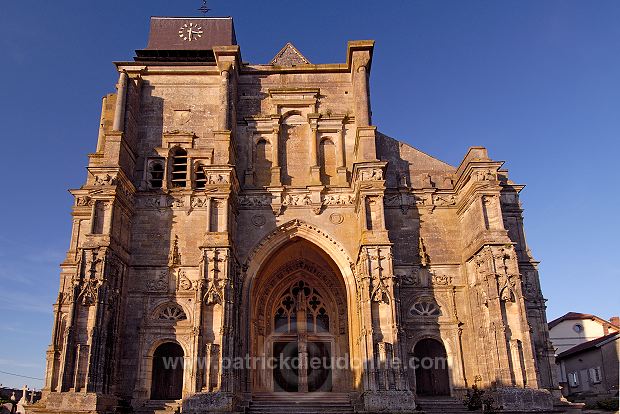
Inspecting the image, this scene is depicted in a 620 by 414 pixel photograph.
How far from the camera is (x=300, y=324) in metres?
20.6

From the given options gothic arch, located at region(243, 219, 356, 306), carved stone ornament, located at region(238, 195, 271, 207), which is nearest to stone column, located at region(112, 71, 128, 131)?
carved stone ornament, located at region(238, 195, 271, 207)

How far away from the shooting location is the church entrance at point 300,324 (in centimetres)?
1975

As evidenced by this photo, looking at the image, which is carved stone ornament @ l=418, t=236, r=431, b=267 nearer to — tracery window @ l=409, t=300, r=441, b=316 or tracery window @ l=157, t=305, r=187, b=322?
tracery window @ l=409, t=300, r=441, b=316

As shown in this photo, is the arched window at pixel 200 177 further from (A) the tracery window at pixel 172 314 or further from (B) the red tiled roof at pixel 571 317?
(B) the red tiled roof at pixel 571 317

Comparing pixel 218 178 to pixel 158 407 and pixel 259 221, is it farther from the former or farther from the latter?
pixel 158 407

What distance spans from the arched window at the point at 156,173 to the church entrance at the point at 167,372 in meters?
5.79

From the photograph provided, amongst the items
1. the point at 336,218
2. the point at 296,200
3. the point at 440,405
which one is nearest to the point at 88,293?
the point at 296,200

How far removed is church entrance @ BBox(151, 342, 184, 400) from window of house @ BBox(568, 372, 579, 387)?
22715 millimetres

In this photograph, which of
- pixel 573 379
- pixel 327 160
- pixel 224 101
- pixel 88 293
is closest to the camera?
pixel 88 293

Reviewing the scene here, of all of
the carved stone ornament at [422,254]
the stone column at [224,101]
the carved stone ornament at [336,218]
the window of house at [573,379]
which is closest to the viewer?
the carved stone ornament at [422,254]

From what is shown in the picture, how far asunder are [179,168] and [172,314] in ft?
17.9

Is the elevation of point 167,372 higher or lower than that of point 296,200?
lower

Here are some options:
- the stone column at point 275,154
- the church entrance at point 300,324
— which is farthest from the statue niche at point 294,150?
the church entrance at point 300,324

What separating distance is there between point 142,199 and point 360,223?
761cm
